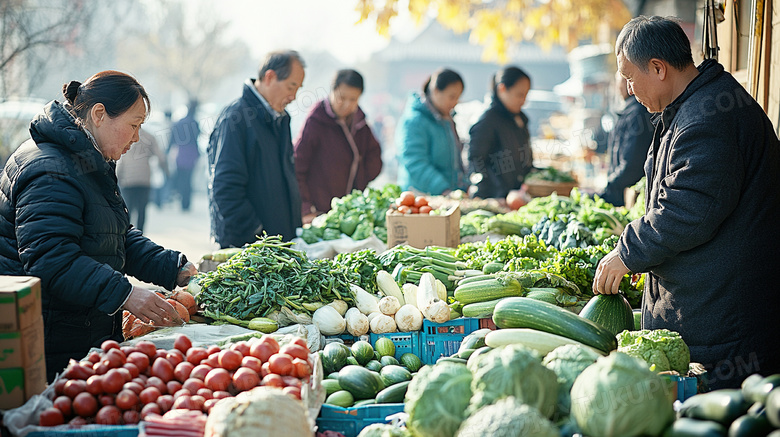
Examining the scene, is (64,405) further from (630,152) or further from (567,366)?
(630,152)

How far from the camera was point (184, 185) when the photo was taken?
55.3 feet

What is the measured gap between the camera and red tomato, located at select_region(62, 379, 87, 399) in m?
2.40

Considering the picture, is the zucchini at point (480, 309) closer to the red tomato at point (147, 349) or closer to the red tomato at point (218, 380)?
the red tomato at point (218, 380)

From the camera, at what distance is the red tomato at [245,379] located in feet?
8.04

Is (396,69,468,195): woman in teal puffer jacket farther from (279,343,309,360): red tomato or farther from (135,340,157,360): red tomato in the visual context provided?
(135,340,157,360): red tomato

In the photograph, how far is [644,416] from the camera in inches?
76.3

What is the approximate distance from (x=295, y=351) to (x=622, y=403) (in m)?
1.26

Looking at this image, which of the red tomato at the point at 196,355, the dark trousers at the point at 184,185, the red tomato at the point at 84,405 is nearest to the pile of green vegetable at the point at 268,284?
the red tomato at the point at 196,355

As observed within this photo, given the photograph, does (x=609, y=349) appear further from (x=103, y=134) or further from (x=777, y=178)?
(x=103, y=134)

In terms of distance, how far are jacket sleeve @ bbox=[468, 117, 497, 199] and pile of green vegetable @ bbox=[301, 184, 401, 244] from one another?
1727 mm

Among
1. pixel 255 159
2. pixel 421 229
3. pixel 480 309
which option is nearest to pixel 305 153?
pixel 255 159

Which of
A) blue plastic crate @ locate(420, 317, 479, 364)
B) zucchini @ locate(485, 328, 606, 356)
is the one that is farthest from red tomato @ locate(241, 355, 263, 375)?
blue plastic crate @ locate(420, 317, 479, 364)

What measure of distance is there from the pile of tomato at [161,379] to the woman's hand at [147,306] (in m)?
0.33

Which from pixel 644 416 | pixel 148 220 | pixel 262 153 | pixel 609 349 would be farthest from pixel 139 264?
pixel 148 220
